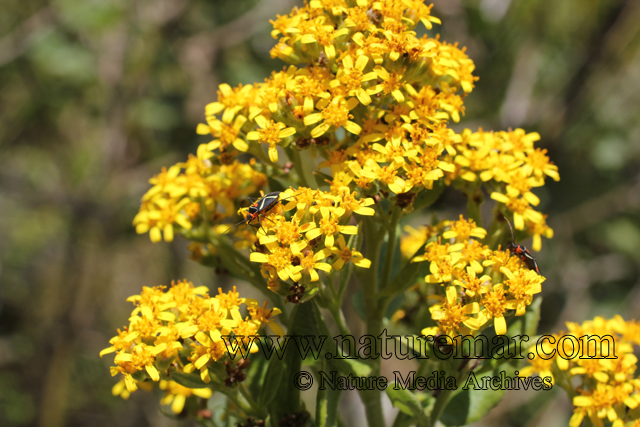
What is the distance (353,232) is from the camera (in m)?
1.79

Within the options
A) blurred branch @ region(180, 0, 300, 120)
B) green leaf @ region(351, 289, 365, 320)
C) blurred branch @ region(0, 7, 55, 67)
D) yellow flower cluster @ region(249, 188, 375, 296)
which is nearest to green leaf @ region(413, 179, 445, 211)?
yellow flower cluster @ region(249, 188, 375, 296)

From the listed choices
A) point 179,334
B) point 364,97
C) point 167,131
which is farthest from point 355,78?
point 167,131

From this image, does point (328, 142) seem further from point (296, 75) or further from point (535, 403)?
point (535, 403)

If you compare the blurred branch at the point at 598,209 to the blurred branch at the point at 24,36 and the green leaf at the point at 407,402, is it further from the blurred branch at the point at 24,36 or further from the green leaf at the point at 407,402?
the blurred branch at the point at 24,36

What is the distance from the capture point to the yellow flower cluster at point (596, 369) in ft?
6.64

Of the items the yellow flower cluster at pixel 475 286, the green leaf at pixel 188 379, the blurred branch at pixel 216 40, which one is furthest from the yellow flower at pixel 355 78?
the blurred branch at pixel 216 40

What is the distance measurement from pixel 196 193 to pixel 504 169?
1296 millimetres

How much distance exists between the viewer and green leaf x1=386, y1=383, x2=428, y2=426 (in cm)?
183

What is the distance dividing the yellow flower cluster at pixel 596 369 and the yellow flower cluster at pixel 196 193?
1.41 m

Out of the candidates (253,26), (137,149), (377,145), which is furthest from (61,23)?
(377,145)

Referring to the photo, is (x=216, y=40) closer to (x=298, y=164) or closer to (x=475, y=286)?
(x=298, y=164)

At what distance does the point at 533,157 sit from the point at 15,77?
241 inches

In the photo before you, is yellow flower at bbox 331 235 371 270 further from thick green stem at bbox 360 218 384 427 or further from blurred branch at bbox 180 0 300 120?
blurred branch at bbox 180 0 300 120

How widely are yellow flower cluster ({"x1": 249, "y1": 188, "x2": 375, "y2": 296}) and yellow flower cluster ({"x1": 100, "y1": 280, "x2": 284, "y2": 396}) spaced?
0.20 metres
